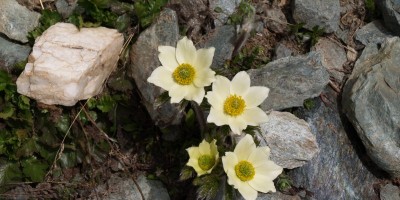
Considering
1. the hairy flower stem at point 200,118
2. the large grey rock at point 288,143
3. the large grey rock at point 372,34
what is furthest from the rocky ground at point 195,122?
the hairy flower stem at point 200,118

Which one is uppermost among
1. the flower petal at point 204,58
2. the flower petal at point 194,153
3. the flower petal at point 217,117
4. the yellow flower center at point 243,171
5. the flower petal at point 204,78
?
the flower petal at point 204,58

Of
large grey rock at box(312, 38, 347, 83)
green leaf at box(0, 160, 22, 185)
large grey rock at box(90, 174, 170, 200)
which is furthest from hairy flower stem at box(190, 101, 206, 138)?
green leaf at box(0, 160, 22, 185)

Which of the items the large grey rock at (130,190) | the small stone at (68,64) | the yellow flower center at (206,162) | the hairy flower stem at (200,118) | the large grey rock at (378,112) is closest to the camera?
the yellow flower center at (206,162)

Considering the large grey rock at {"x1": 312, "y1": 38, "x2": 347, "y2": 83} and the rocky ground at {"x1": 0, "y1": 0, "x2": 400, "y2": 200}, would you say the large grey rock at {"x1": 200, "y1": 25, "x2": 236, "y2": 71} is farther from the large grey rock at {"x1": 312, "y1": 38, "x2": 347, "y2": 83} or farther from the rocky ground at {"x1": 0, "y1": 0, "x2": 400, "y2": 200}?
the large grey rock at {"x1": 312, "y1": 38, "x2": 347, "y2": 83}

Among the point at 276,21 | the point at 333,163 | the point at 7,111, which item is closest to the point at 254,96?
the point at 333,163

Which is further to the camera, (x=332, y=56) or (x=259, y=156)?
(x=332, y=56)

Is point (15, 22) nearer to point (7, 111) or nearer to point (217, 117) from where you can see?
point (7, 111)

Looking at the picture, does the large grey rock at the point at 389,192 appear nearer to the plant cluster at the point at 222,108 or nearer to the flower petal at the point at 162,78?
the plant cluster at the point at 222,108
